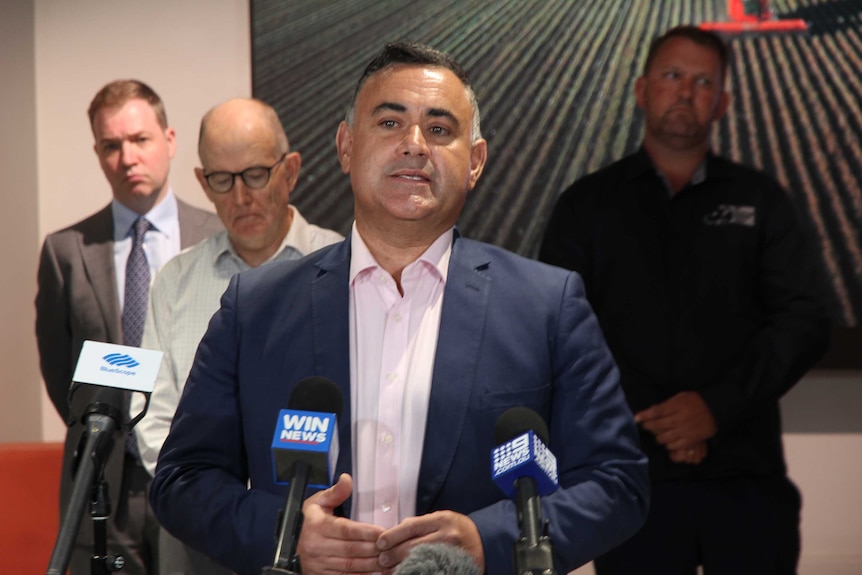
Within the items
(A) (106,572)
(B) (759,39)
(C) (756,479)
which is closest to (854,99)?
(B) (759,39)

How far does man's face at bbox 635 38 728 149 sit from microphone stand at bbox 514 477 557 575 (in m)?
2.30

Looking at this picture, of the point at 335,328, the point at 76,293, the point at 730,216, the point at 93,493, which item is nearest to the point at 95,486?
the point at 93,493

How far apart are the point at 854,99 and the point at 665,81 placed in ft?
2.74

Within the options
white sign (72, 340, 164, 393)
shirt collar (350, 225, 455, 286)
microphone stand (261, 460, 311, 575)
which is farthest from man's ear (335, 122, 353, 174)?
microphone stand (261, 460, 311, 575)

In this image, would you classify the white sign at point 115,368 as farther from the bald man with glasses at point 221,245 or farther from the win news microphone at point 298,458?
the bald man with glasses at point 221,245

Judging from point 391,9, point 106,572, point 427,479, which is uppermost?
point 391,9

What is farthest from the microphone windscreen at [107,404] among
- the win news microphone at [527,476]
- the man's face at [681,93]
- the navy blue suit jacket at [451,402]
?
the man's face at [681,93]

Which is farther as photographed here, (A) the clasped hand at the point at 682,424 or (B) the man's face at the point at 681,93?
(B) the man's face at the point at 681,93

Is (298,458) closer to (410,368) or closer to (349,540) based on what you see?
(349,540)

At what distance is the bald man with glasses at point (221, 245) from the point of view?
2.74 m

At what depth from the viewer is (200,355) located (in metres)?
1.93

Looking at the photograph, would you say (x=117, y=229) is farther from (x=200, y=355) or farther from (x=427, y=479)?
(x=427, y=479)

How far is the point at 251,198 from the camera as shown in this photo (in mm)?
2906

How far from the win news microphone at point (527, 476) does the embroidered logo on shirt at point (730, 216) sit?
6.61 ft
